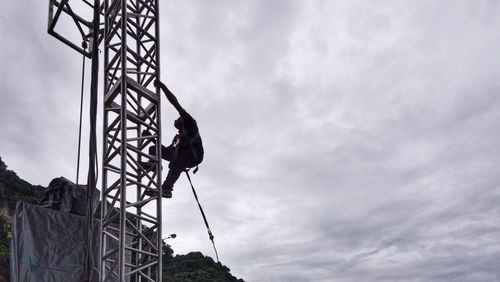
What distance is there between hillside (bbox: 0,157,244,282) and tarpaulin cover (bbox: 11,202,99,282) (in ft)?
7.39

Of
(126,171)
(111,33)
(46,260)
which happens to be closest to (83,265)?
(46,260)

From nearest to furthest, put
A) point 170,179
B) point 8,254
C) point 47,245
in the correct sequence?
point 47,245 → point 170,179 → point 8,254

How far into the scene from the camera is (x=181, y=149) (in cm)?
659

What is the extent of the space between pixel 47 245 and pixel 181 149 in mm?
2361

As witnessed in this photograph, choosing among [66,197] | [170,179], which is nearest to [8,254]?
[66,197]

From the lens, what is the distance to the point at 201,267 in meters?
39.2

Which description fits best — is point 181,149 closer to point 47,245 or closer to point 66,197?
point 66,197

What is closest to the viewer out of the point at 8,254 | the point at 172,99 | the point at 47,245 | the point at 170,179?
the point at 47,245

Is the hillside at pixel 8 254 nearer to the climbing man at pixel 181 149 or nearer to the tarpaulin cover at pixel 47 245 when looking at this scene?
the climbing man at pixel 181 149

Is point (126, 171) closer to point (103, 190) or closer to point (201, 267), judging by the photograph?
point (103, 190)

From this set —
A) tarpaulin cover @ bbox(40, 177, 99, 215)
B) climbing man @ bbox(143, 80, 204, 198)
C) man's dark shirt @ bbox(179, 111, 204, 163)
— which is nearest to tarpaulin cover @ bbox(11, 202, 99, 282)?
tarpaulin cover @ bbox(40, 177, 99, 215)

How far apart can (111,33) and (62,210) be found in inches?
114

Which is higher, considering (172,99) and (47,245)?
(172,99)

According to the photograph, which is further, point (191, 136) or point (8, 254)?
point (8, 254)
